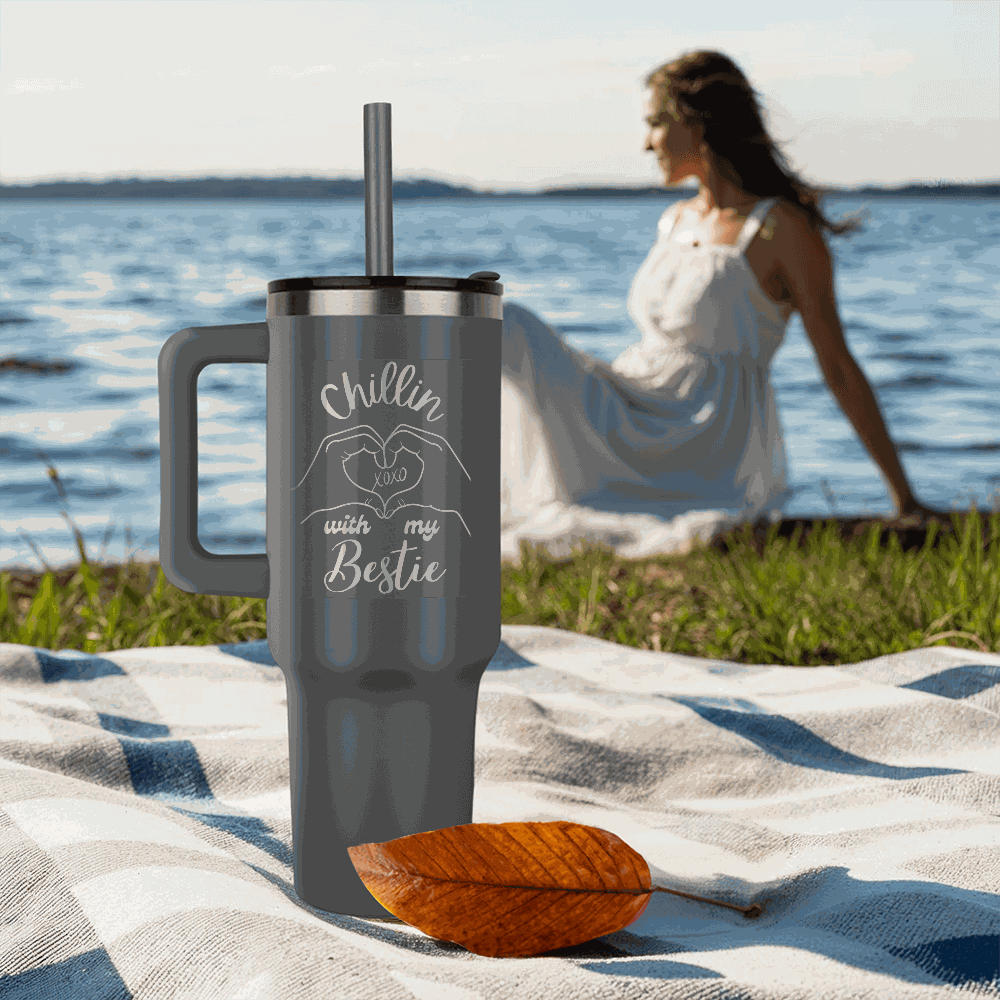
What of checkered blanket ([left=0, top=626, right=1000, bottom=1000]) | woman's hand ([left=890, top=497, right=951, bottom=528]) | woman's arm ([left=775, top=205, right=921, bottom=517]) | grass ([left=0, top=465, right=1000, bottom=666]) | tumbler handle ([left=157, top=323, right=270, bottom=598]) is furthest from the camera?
woman's arm ([left=775, top=205, right=921, bottom=517])

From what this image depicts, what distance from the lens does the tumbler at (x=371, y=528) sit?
32.3 inches

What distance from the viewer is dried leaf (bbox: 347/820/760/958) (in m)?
0.79

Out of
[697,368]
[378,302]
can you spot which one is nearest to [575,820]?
[378,302]

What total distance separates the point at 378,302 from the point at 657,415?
3299mm

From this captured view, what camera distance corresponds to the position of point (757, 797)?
1.24 meters

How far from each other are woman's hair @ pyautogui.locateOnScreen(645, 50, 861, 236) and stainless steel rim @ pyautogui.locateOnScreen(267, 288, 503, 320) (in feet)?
11.2

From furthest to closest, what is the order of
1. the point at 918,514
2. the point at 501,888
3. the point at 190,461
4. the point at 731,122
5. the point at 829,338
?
the point at 731,122 → the point at 829,338 → the point at 918,514 → the point at 190,461 → the point at 501,888

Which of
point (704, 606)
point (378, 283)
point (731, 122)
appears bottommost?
point (704, 606)

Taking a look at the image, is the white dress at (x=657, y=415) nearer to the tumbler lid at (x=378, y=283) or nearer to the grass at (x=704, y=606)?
the grass at (x=704, y=606)

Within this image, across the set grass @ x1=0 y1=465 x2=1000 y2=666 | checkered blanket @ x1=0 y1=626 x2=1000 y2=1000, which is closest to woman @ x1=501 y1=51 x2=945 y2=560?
grass @ x1=0 y1=465 x2=1000 y2=666

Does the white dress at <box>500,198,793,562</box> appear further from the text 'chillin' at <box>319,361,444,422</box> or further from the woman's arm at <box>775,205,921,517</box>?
the text 'chillin' at <box>319,361,444,422</box>

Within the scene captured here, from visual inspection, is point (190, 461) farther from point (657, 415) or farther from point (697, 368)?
point (697, 368)

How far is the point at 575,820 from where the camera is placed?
111cm

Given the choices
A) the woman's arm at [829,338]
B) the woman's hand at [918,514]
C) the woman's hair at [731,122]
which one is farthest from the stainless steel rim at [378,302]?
the woman's hair at [731,122]
